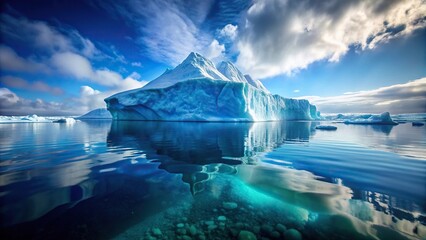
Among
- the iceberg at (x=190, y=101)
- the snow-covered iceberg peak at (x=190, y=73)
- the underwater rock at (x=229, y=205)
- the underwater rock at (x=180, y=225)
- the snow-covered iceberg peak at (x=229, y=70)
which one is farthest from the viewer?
the snow-covered iceberg peak at (x=229, y=70)

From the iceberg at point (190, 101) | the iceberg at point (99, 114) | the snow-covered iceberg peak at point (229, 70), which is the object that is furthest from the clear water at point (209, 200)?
the iceberg at point (99, 114)

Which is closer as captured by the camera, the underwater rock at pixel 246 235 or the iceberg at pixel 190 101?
the underwater rock at pixel 246 235

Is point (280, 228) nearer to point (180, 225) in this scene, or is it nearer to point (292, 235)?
point (292, 235)

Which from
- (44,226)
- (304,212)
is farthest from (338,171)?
(44,226)

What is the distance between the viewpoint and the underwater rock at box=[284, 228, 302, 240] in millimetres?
2119

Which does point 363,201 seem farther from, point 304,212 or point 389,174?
point 389,174

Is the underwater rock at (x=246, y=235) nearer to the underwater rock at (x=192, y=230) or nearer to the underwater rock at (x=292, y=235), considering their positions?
the underwater rock at (x=292, y=235)

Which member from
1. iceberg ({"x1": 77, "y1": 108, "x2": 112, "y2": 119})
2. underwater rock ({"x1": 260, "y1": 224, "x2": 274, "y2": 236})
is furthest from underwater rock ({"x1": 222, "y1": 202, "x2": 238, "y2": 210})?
iceberg ({"x1": 77, "y1": 108, "x2": 112, "y2": 119})

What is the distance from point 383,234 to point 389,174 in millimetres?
3338

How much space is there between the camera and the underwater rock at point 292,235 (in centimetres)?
212

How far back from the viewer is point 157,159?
231 inches

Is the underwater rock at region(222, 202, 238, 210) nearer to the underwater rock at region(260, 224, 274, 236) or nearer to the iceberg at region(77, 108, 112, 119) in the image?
the underwater rock at region(260, 224, 274, 236)

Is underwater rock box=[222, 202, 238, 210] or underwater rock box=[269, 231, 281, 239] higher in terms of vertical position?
underwater rock box=[269, 231, 281, 239]

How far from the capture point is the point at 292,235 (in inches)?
84.9
